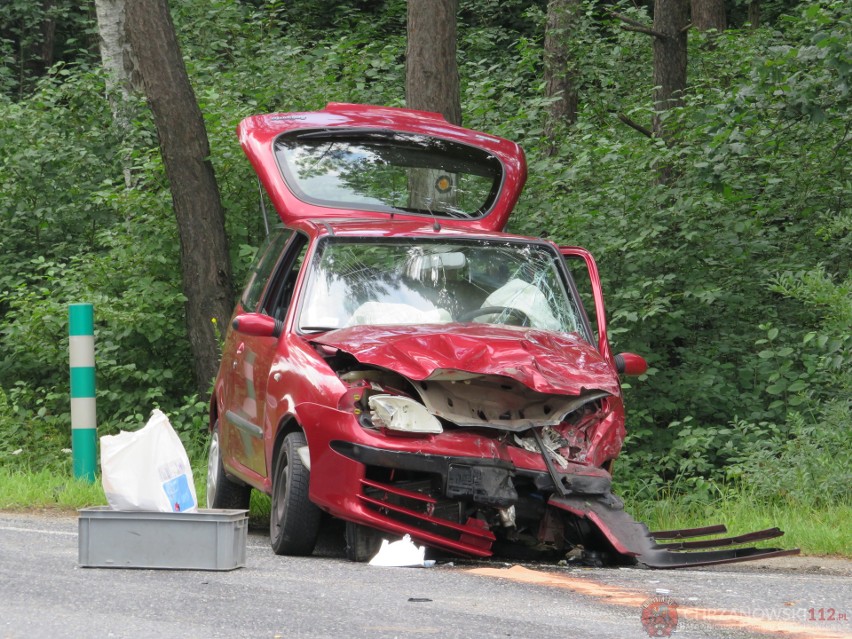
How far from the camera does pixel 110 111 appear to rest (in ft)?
49.9

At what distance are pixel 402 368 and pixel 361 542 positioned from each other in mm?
910

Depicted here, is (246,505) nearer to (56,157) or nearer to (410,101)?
(410,101)

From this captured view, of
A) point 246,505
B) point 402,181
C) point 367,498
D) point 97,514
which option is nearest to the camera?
point 97,514

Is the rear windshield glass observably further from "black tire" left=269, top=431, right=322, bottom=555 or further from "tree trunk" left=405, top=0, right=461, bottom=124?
"black tire" left=269, top=431, right=322, bottom=555

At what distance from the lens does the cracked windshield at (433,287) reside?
734 centimetres

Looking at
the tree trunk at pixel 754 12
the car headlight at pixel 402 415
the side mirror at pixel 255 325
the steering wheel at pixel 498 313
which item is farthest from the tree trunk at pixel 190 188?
the tree trunk at pixel 754 12

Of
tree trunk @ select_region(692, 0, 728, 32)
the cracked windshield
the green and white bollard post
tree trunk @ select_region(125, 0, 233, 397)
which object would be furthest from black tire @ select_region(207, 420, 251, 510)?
tree trunk @ select_region(692, 0, 728, 32)

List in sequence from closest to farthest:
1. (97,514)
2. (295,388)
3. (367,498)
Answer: (97,514), (367,498), (295,388)

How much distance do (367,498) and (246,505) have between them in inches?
108

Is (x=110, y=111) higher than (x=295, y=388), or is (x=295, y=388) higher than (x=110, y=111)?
(x=110, y=111)

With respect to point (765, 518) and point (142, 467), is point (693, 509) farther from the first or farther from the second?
point (142, 467)

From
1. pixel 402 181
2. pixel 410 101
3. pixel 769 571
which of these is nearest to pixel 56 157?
pixel 410 101

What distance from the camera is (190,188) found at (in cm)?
1194

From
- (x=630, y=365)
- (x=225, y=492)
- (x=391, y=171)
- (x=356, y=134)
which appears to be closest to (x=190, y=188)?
(x=356, y=134)
